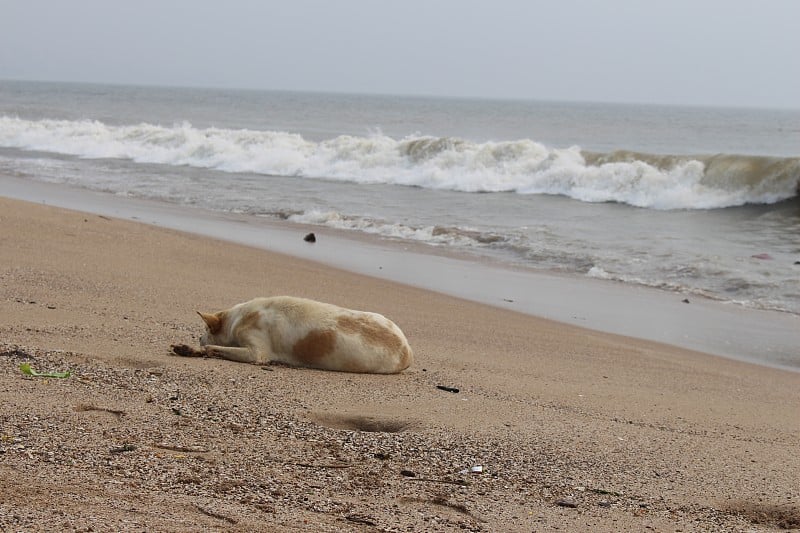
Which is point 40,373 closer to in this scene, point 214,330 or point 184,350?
point 184,350

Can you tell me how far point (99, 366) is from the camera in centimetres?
528

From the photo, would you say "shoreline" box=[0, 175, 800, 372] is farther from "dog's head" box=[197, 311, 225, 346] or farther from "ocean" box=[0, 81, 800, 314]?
"dog's head" box=[197, 311, 225, 346]

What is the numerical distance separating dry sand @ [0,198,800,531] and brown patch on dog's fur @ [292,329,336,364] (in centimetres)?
16

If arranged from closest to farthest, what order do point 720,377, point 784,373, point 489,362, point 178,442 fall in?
1. point 178,442
2. point 489,362
3. point 720,377
4. point 784,373

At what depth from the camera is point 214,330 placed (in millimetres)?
6383

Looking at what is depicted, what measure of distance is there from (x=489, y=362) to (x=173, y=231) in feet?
26.4

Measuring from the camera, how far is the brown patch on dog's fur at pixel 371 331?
6125 millimetres

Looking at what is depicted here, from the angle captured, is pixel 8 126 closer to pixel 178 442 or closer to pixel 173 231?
pixel 173 231

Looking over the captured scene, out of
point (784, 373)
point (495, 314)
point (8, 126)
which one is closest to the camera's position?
point (784, 373)

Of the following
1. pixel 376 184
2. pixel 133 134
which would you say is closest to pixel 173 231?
pixel 376 184

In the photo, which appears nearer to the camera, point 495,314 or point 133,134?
point 495,314

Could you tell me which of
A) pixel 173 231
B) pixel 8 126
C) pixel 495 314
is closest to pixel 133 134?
pixel 8 126

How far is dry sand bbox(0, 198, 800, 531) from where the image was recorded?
3477 mm

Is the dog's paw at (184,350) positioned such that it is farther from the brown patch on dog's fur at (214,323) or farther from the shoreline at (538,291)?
the shoreline at (538,291)
